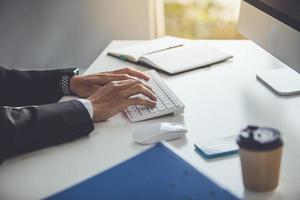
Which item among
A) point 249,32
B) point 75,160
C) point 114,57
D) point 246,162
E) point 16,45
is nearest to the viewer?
point 246,162

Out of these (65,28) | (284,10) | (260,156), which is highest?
(284,10)

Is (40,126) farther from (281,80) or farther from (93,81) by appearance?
(281,80)

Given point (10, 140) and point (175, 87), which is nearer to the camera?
A: point (10, 140)

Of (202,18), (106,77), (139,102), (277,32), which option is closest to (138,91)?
(139,102)

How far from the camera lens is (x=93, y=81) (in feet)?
4.08

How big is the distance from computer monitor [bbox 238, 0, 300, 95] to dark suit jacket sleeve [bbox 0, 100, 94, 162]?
51 cm

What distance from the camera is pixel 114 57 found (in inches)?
60.1

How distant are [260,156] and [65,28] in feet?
5.42

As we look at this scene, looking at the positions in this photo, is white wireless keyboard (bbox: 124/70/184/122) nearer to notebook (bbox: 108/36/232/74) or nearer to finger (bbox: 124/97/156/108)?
finger (bbox: 124/97/156/108)

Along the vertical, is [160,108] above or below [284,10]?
below

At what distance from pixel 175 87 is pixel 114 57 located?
0.35m

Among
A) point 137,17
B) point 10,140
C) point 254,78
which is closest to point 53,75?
point 10,140

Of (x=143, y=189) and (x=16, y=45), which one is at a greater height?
(x=143, y=189)

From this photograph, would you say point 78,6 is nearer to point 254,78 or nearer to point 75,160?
point 254,78
